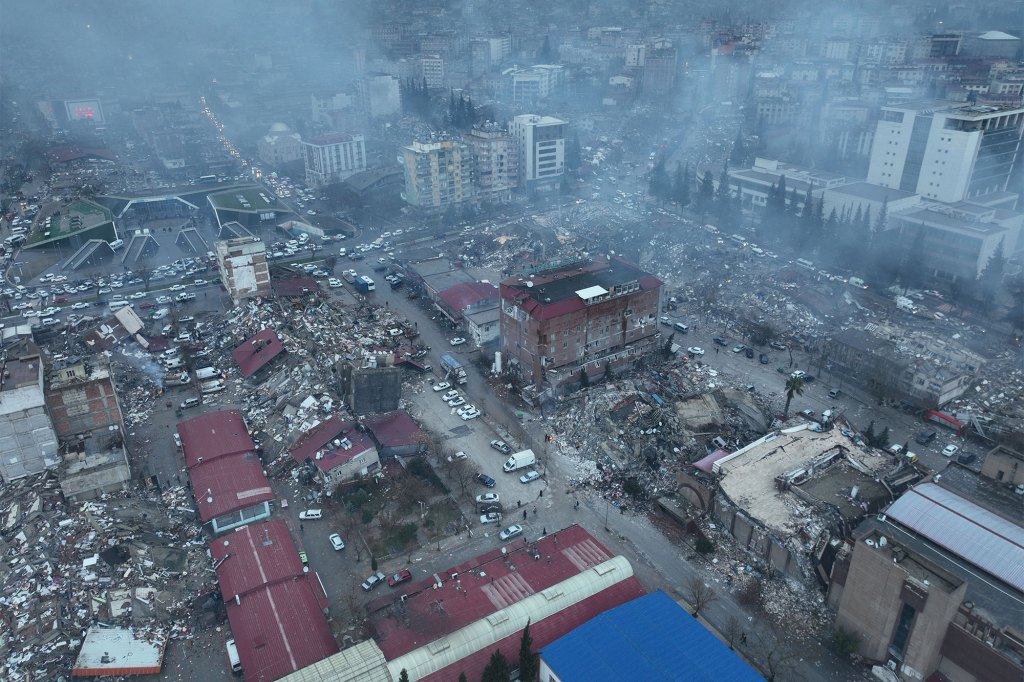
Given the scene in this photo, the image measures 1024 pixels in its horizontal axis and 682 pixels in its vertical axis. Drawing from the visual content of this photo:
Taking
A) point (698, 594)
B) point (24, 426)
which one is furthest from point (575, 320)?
point (24, 426)

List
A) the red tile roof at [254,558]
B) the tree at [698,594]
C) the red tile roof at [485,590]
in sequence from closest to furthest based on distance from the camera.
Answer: the red tile roof at [485,590]
the tree at [698,594]
the red tile roof at [254,558]

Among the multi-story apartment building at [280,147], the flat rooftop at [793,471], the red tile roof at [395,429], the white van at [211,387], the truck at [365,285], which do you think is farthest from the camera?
the multi-story apartment building at [280,147]

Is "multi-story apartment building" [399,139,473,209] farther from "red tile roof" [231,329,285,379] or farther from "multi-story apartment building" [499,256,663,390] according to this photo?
"multi-story apartment building" [499,256,663,390]

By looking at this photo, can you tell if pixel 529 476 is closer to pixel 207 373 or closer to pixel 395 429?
pixel 395 429

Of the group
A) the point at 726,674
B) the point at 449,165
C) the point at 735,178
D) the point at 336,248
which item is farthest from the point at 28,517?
the point at 735,178

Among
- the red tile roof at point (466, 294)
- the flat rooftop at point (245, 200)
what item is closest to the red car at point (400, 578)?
the red tile roof at point (466, 294)

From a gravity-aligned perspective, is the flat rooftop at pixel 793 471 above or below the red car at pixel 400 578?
above

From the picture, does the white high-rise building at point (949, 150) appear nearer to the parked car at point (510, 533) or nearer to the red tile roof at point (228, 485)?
the parked car at point (510, 533)
